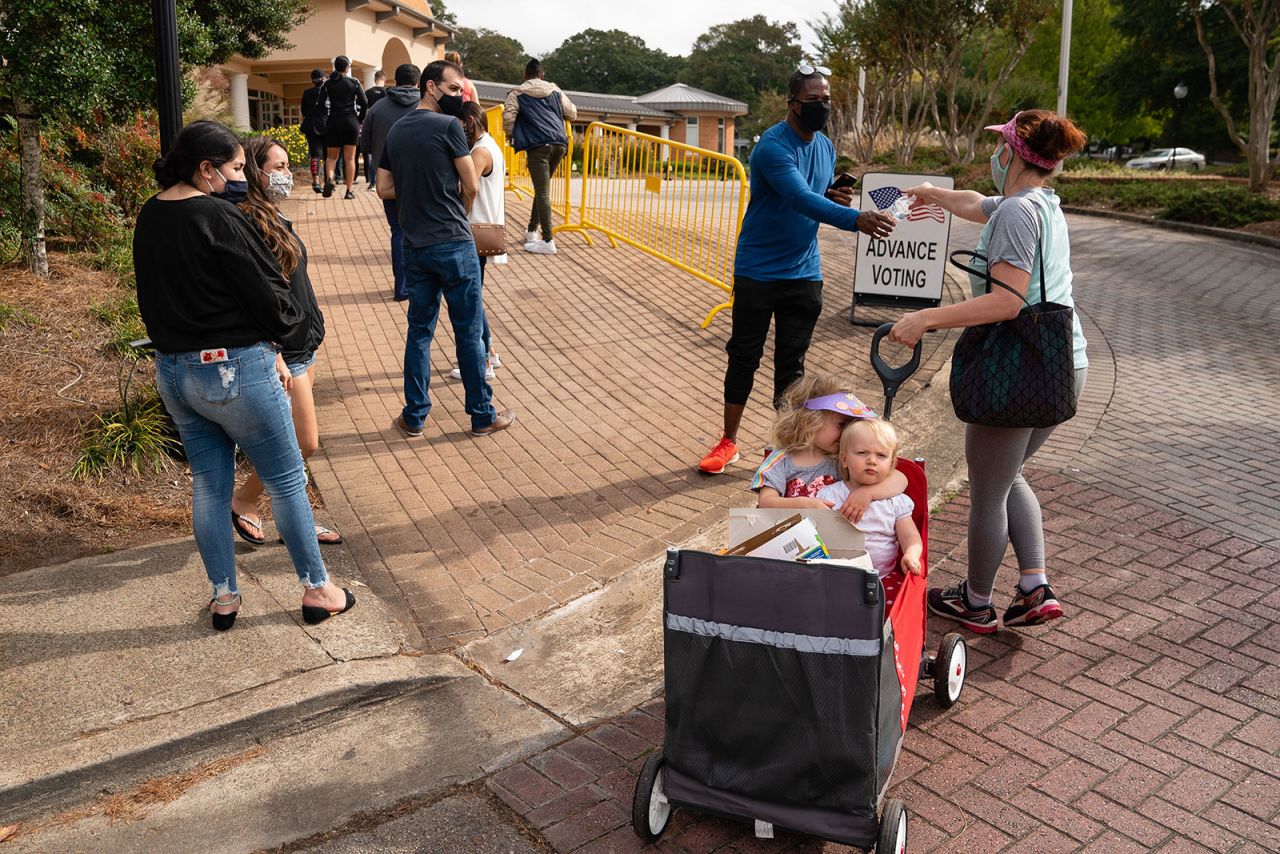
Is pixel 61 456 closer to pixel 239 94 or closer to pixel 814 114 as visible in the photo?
pixel 814 114

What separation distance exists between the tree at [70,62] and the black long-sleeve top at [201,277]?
4.45 m

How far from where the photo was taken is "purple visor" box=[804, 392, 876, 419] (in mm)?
3674

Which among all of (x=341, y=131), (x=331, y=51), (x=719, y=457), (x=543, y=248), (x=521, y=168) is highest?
(x=331, y=51)

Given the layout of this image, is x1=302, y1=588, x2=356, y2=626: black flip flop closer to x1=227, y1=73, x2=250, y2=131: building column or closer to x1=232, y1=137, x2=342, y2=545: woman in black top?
x1=232, y1=137, x2=342, y2=545: woman in black top

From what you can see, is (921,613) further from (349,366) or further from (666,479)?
(349,366)

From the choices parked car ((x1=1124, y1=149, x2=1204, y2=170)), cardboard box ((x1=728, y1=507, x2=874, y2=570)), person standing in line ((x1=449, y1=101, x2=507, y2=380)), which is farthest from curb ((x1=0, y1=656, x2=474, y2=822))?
parked car ((x1=1124, y1=149, x2=1204, y2=170))

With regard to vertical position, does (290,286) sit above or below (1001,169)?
below

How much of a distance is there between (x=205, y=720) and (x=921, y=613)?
246 centimetres

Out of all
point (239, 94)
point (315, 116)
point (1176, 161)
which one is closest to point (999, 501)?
point (315, 116)

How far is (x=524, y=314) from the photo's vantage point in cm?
962

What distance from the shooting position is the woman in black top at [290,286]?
437cm

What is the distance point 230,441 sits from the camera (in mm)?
4184

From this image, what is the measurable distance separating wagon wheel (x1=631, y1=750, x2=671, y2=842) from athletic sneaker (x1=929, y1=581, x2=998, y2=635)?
1.77 m

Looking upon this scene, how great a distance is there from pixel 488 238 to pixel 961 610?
436 centimetres
